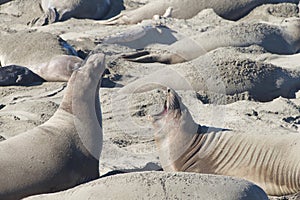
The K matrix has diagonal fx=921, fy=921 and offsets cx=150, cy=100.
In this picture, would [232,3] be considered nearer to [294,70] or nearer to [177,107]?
[294,70]

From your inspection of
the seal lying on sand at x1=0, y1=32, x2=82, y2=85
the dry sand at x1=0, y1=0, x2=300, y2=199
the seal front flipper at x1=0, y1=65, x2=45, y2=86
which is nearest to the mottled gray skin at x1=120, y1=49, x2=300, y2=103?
the dry sand at x1=0, y1=0, x2=300, y2=199

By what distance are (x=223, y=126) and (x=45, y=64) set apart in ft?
7.24

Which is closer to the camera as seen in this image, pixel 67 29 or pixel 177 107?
pixel 177 107

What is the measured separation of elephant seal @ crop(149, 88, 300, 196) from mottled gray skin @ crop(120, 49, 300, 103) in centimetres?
149

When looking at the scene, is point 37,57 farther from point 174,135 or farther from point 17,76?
point 174,135

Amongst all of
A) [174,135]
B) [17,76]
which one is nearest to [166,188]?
[174,135]

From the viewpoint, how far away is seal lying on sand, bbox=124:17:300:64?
846cm

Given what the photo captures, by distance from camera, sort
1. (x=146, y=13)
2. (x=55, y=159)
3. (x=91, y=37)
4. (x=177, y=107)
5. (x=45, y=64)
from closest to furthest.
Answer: (x=55, y=159) → (x=177, y=107) → (x=45, y=64) → (x=91, y=37) → (x=146, y=13)

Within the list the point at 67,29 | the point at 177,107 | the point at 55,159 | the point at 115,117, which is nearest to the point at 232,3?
the point at 67,29

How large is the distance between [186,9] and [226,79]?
3.04 meters

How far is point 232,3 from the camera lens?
10.6 m

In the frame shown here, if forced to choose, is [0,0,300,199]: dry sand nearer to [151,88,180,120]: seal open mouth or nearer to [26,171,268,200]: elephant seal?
[151,88,180,120]: seal open mouth

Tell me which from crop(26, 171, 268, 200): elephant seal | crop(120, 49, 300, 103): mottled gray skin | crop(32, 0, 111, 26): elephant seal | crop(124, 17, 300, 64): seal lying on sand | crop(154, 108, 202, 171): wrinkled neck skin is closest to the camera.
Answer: crop(26, 171, 268, 200): elephant seal

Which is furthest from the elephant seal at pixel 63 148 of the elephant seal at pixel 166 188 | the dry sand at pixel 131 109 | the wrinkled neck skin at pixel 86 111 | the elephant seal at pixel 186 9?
the elephant seal at pixel 186 9
